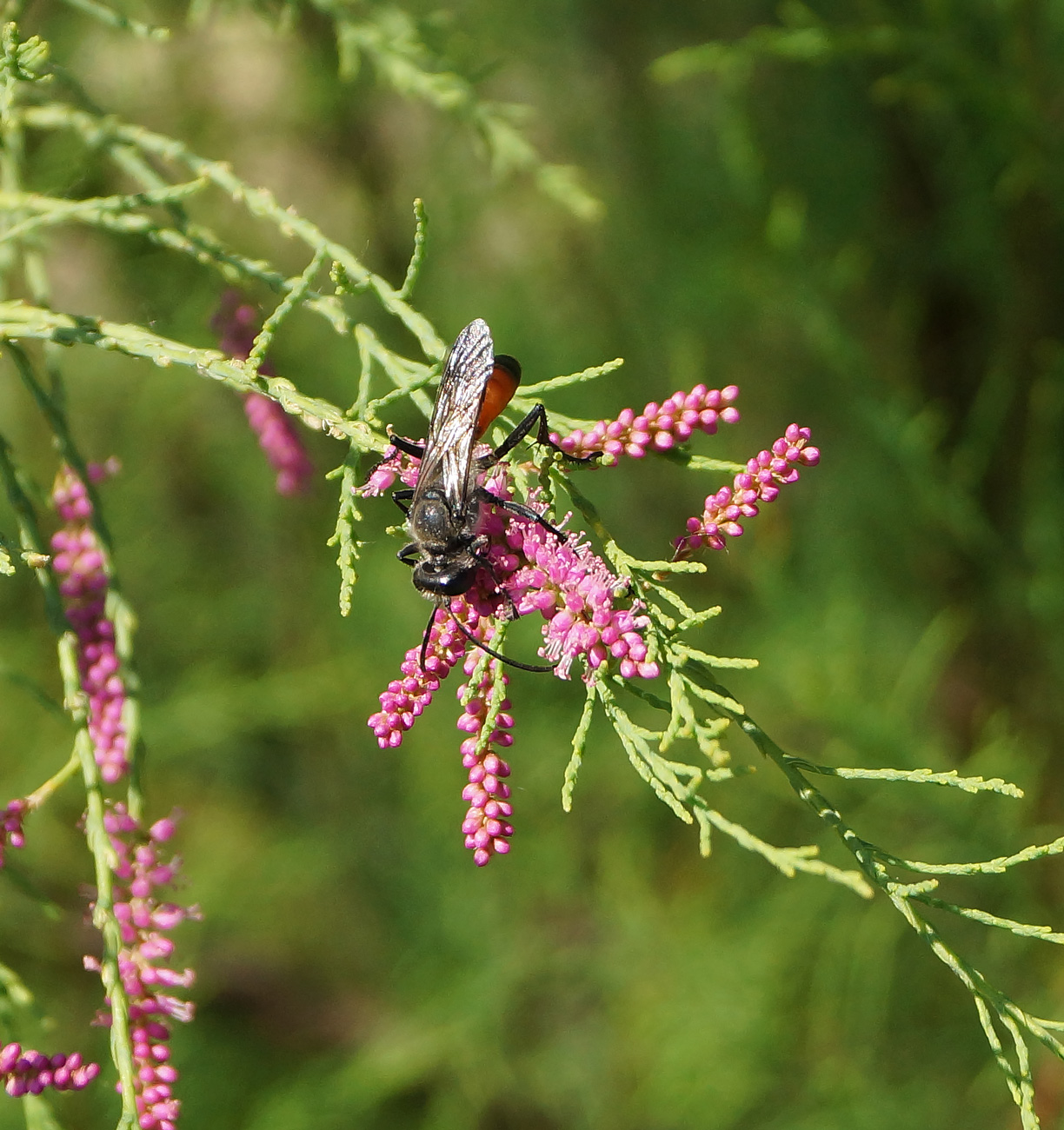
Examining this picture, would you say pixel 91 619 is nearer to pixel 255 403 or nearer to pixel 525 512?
pixel 255 403

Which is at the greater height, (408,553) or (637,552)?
(637,552)

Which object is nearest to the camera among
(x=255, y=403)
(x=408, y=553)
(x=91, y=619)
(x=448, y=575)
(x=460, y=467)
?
(x=448, y=575)

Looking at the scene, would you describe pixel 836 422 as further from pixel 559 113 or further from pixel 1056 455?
pixel 559 113

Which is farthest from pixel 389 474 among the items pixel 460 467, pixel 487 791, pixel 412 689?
pixel 487 791

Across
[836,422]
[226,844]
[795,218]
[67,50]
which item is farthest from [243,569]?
[795,218]

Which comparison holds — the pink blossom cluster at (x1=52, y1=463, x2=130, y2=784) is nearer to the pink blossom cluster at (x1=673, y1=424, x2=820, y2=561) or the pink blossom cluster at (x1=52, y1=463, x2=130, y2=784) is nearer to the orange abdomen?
the orange abdomen

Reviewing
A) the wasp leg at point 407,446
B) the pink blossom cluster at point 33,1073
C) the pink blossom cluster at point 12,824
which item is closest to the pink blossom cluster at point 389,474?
the wasp leg at point 407,446

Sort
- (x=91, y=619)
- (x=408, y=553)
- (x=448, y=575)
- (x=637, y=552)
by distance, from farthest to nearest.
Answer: (x=637, y=552) < (x=91, y=619) < (x=408, y=553) < (x=448, y=575)
